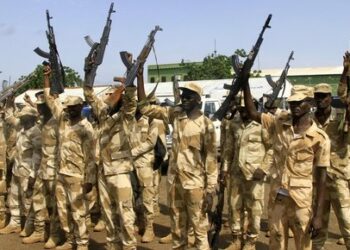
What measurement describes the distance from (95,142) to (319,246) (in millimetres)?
2888

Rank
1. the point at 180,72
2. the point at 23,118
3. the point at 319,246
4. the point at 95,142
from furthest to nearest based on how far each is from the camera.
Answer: the point at 180,72, the point at 23,118, the point at 95,142, the point at 319,246

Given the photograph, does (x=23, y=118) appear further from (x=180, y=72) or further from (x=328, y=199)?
(x=180, y=72)

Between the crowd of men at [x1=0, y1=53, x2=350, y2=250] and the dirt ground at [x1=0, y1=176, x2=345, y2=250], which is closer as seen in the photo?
the crowd of men at [x1=0, y1=53, x2=350, y2=250]

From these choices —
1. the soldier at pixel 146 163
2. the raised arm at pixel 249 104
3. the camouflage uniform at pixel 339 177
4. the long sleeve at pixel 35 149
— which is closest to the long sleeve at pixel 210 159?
the raised arm at pixel 249 104

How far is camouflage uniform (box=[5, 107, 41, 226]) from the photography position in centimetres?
731

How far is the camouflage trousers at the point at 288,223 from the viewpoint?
446 centimetres

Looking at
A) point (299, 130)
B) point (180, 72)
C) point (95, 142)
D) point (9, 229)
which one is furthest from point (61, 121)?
point (180, 72)

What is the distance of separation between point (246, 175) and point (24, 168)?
3240 mm

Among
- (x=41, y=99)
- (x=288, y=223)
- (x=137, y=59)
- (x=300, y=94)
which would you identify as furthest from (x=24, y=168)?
(x=300, y=94)

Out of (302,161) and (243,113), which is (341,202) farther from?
(302,161)

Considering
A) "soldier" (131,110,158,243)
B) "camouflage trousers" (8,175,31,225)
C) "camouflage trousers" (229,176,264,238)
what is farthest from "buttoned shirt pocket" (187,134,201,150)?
"camouflage trousers" (8,175,31,225)

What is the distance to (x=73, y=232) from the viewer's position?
6512 mm

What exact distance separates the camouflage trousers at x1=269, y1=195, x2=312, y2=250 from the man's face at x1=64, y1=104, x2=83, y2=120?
9.28 feet

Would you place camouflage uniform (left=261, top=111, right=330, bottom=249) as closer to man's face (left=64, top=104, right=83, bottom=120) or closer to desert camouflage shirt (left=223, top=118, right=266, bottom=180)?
desert camouflage shirt (left=223, top=118, right=266, bottom=180)
